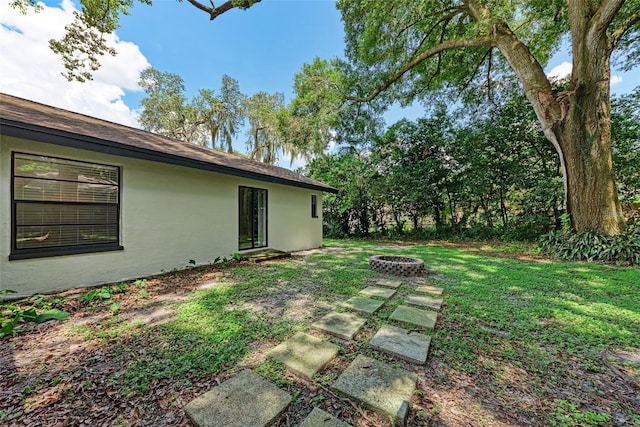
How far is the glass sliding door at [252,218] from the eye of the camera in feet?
21.4

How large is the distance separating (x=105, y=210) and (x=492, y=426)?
18.2ft

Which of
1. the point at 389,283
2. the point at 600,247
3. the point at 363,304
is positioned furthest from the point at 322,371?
the point at 600,247

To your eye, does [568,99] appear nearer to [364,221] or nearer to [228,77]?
[364,221]

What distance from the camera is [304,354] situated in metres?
2.10

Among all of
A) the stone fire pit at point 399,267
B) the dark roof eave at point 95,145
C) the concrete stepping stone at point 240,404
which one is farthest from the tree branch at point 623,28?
the concrete stepping stone at point 240,404

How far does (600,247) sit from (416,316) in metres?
6.31

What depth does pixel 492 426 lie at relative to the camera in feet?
4.62

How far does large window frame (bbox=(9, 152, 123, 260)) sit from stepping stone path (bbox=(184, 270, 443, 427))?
3.84 meters

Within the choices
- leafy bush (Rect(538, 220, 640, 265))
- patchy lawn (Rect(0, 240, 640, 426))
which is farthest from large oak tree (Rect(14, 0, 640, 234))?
patchy lawn (Rect(0, 240, 640, 426))

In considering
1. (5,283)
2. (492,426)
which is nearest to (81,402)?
(492,426)

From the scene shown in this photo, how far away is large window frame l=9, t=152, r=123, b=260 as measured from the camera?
3393 millimetres

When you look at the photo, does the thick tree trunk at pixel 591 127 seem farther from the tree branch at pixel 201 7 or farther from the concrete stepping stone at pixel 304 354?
the tree branch at pixel 201 7

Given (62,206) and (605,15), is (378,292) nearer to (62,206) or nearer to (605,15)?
(62,206)

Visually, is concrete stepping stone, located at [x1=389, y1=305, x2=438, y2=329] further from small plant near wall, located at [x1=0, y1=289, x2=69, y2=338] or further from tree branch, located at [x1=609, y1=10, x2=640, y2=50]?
tree branch, located at [x1=609, y1=10, x2=640, y2=50]
